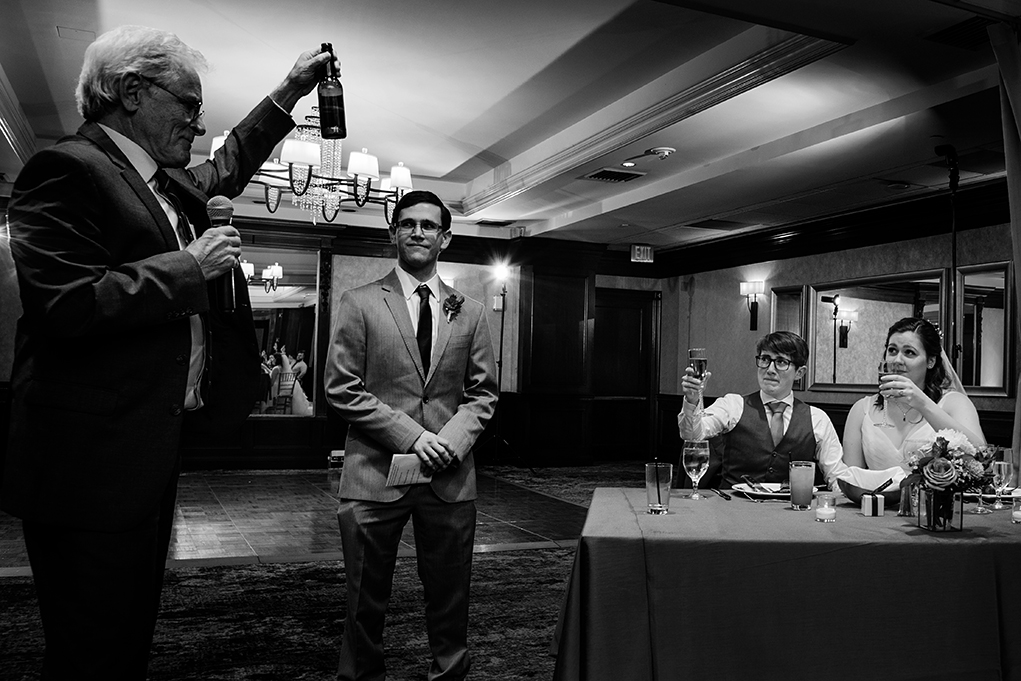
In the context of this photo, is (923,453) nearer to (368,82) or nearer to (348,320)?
(348,320)

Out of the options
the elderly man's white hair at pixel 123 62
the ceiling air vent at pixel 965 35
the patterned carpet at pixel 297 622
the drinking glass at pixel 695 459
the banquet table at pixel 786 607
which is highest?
the ceiling air vent at pixel 965 35

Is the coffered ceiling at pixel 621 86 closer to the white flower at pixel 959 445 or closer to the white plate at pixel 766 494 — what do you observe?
the white flower at pixel 959 445

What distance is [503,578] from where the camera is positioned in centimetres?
439

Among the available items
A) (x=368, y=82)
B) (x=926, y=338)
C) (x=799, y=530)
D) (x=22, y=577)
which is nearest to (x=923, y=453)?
(x=799, y=530)

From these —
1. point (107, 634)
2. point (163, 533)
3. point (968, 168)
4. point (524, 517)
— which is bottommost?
point (524, 517)

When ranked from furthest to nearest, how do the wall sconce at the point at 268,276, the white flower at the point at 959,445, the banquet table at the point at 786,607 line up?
1. the wall sconce at the point at 268,276
2. the white flower at the point at 959,445
3. the banquet table at the point at 786,607

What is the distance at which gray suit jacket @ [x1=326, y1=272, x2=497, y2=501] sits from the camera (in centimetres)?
242

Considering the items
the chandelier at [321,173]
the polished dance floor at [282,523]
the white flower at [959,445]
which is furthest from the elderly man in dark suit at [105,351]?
the chandelier at [321,173]

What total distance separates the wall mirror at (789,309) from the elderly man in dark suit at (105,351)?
28.3 feet

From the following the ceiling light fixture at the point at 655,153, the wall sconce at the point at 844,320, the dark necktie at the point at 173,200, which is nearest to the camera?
the dark necktie at the point at 173,200

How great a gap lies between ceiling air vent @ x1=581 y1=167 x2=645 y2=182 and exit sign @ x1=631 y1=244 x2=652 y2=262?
3161 millimetres

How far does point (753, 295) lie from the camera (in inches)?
392

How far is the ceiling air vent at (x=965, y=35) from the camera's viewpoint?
4.25 meters

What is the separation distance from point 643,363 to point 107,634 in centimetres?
1079
